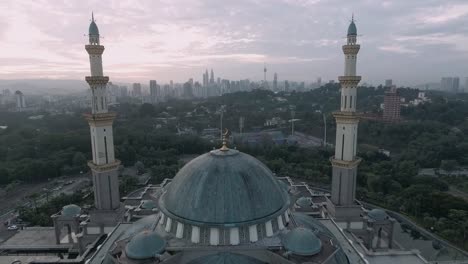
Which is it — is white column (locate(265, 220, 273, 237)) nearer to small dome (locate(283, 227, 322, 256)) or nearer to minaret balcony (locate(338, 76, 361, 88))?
small dome (locate(283, 227, 322, 256))

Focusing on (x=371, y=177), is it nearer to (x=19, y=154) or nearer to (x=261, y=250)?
(x=261, y=250)

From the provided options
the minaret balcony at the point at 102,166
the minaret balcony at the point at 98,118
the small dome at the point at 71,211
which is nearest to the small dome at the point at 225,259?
the minaret balcony at the point at 102,166

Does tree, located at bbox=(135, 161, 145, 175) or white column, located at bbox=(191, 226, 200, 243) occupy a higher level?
white column, located at bbox=(191, 226, 200, 243)

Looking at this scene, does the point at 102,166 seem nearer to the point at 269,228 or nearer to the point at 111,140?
the point at 111,140

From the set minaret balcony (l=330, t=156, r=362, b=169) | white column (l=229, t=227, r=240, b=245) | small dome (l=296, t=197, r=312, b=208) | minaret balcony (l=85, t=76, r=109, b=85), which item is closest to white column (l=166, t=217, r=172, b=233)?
white column (l=229, t=227, r=240, b=245)

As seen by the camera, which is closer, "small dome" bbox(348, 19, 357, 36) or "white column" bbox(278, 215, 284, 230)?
"white column" bbox(278, 215, 284, 230)

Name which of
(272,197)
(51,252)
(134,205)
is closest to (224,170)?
(272,197)

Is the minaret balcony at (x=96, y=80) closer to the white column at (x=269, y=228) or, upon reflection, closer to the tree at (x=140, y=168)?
the white column at (x=269, y=228)
